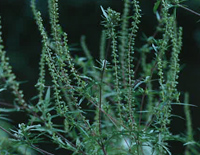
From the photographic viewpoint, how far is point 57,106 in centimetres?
122

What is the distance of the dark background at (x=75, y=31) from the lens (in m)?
5.39

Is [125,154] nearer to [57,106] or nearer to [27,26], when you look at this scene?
[57,106]

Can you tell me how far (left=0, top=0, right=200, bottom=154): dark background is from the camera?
5.39m

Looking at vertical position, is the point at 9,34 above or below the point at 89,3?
below

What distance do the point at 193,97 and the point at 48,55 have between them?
420cm

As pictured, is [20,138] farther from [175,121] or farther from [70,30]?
[70,30]

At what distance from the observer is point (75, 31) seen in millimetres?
6098

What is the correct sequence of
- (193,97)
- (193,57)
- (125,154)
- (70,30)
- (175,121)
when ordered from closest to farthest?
1. (125,154)
2. (175,121)
3. (193,97)
4. (193,57)
5. (70,30)

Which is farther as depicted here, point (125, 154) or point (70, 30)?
point (70, 30)

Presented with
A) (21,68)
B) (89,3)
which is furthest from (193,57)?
(21,68)

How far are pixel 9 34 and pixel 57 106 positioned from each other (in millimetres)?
5370

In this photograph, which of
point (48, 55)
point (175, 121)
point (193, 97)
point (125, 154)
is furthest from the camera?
point (193, 97)

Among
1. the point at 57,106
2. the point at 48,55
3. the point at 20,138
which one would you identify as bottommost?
the point at 20,138

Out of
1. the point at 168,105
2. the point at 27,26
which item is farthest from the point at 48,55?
the point at 27,26
